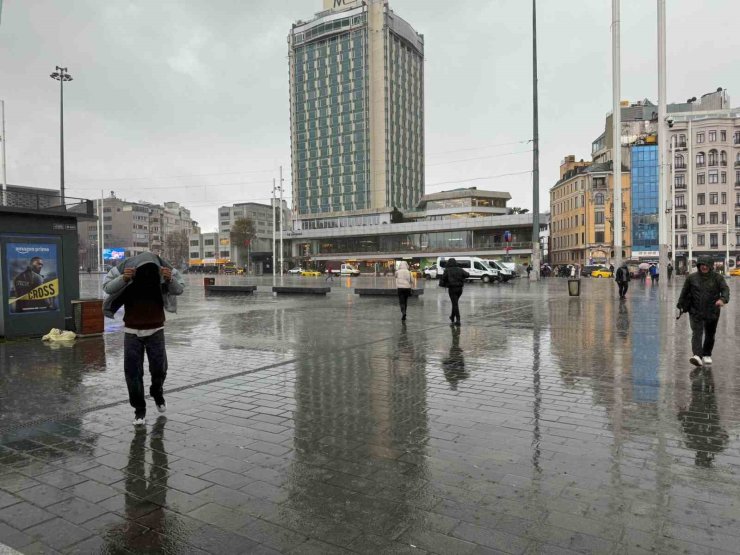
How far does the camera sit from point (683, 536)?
2971mm

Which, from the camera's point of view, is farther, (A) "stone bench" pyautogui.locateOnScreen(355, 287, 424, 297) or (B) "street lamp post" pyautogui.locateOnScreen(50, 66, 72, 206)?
(B) "street lamp post" pyautogui.locateOnScreen(50, 66, 72, 206)

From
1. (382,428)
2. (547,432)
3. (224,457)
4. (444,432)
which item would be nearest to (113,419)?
(224,457)

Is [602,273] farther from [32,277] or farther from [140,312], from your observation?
[140,312]

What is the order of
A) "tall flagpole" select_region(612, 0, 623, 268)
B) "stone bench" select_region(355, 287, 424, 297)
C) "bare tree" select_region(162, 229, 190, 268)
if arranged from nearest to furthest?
"stone bench" select_region(355, 287, 424, 297) < "tall flagpole" select_region(612, 0, 623, 268) < "bare tree" select_region(162, 229, 190, 268)

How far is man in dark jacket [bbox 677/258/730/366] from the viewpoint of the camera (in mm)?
7953

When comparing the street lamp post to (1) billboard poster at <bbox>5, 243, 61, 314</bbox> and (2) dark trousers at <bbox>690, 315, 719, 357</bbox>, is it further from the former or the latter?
(2) dark trousers at <bbox>690, 315, 719, 357</bbox>

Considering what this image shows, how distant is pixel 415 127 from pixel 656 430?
144448mm

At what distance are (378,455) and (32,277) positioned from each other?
32.5 ft

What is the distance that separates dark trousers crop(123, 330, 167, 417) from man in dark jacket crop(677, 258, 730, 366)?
24.4 feet

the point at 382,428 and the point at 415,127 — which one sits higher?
the point at 415,127

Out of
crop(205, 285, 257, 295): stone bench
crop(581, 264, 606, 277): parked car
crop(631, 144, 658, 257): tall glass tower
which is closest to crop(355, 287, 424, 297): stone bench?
crop(205, 285, 257, 295): stone bench

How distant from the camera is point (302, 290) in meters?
26.0

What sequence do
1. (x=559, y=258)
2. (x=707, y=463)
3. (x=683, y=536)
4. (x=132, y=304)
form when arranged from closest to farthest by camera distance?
(x=683, y=536) → (x=707, y=463) → (x=132, y=304) → (x=559, y=258)

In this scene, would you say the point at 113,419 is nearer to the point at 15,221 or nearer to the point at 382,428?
the point at 382,428
